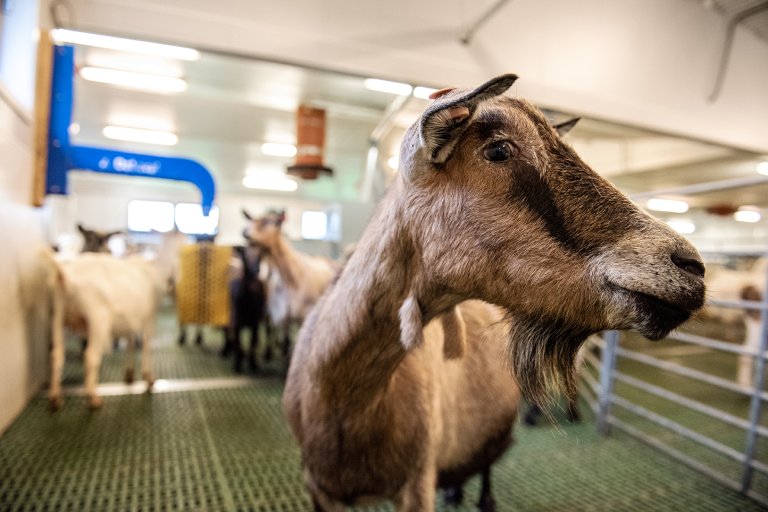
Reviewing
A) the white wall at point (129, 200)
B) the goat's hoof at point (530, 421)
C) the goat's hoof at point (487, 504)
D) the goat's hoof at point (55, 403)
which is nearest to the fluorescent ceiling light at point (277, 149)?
the white wall at point (129, 200)

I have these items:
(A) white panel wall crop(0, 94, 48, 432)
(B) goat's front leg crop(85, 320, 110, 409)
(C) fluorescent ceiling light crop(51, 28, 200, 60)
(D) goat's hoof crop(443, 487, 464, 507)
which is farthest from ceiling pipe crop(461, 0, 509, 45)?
(B) goat's front leg crop(85, 320, 110, 409)

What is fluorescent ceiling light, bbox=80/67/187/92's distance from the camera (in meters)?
4.64

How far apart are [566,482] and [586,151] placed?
5.87 metres

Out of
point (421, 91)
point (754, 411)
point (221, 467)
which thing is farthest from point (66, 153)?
point (754, 411)

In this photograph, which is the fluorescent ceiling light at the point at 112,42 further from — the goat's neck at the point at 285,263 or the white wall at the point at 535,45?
the goat's neck at the point at 285,263

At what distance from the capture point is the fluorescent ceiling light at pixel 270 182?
427 inches

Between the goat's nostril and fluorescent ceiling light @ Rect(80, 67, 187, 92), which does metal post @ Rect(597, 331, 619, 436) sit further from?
fluorescent ceiling light @ Rect(80, 67, 187, 92)

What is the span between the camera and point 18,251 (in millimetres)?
2803

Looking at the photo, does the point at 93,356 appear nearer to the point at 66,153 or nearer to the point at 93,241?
the point at 66,153

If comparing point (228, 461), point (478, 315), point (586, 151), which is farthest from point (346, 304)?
point (586, 151)

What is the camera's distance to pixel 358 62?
387 centimetres

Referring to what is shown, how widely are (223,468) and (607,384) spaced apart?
284cm

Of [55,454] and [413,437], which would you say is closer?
[413,437]

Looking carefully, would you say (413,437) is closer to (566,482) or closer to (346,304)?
(346,304)
